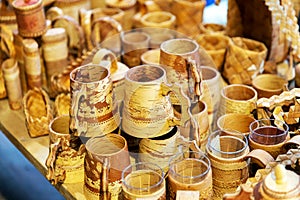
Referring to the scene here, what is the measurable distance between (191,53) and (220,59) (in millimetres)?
434

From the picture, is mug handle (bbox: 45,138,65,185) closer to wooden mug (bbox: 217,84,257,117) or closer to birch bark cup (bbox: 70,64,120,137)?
birch bark cup (bbox: 70,64,120,137)

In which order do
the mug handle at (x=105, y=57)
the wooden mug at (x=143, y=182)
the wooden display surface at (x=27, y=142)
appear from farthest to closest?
the mug handle at (x=105, y=57) → the wooden display surface at (x=27, y=142) → the wooden mug at (x=143, y=182)

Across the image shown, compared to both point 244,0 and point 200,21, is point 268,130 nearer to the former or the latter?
point 244,0

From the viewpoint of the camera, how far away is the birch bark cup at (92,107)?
117cm

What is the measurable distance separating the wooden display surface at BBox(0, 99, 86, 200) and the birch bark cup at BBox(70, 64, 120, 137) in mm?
155

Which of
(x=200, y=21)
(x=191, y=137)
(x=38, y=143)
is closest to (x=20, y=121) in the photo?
(x=38, y=143)

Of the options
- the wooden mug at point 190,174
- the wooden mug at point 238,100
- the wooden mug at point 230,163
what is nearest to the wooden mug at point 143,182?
the wooden mug at point 190,174

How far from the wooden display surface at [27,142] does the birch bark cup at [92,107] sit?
0.15m

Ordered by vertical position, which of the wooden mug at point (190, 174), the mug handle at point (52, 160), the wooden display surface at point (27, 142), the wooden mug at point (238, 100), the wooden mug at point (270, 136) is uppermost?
the wooden mug at point (270, 136)

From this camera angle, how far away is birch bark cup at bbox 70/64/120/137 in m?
1.17

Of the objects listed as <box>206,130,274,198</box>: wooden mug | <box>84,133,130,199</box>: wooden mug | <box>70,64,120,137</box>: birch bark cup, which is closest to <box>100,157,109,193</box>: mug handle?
<box>84,133,130,199</box>: wooden mug

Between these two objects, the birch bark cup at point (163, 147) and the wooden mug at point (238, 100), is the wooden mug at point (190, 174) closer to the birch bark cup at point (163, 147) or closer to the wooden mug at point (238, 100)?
the birch bark cup at point (163, 147)

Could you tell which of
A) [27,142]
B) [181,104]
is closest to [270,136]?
[181,104]

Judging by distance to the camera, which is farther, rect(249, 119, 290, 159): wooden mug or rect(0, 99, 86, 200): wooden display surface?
rect(0, 99, 86, 200): wooden display surface
